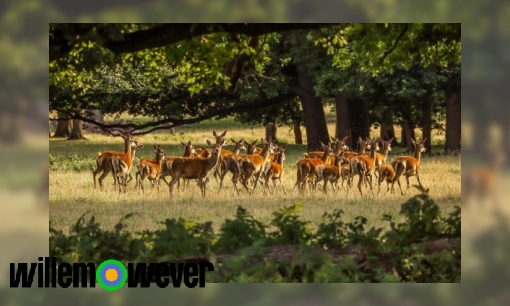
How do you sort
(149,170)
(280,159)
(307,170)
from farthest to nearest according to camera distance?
(280,159)
(149,170)
(307,170)

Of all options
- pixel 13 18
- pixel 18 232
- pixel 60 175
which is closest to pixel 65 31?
pixel 13 18

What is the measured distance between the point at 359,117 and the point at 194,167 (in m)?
6.28

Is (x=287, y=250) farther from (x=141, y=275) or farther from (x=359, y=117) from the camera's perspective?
(x=359, y=117)

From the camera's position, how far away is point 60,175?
21469 mm


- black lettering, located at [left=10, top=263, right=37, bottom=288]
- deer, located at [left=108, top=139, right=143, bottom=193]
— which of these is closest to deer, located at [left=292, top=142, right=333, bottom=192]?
deer, located at [left=108, top=139, right=143, bottom=193]

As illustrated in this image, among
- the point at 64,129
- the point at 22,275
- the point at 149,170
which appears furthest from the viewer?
the point at 64,129

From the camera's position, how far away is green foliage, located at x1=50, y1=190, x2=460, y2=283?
10352 mm

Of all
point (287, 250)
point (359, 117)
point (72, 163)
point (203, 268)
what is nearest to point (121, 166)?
point (72, 163)

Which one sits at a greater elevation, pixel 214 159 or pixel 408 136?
pixel 408 136

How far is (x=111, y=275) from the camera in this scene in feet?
34.1

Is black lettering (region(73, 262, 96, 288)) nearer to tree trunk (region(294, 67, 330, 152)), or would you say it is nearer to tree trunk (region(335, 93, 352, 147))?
tree trunk (region(294, 67, 330, 152))

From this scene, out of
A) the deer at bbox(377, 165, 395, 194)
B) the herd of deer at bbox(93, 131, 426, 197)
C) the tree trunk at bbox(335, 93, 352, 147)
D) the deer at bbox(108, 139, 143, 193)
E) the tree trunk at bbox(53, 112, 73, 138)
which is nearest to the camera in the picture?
the herd of deer at bbox(93, 131, 426, 197)

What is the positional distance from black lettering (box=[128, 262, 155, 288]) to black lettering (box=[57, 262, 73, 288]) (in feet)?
1.65

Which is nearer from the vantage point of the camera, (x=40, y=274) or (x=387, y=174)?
(x=40, y=274)
